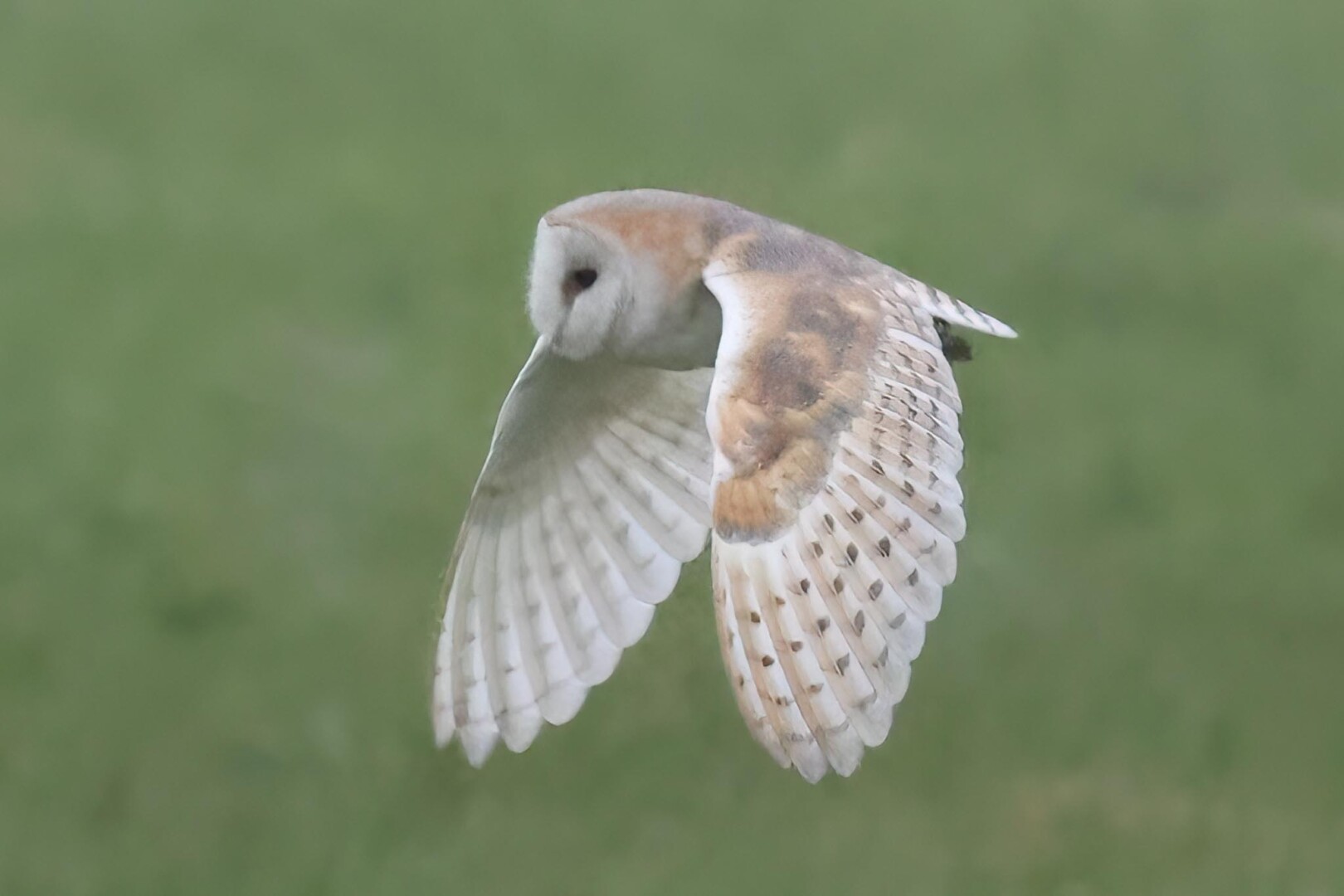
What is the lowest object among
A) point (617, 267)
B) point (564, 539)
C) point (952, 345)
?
point (564, 539)

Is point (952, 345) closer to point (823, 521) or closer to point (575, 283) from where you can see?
point (575, 283)

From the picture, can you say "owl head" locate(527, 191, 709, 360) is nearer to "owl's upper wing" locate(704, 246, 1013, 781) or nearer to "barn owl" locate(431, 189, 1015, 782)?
"barn owl" locate(431, 189, 1015, 782)

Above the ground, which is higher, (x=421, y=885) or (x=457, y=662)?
(x=457, y=662)

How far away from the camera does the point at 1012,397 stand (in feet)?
8.25

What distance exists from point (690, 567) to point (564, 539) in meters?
0.13

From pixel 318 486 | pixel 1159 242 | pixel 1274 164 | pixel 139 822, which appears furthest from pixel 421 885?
pixel 1274 164

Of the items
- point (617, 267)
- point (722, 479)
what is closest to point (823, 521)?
point (722, 479)

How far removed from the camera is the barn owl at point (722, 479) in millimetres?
1032

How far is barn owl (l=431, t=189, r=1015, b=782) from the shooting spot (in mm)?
1032

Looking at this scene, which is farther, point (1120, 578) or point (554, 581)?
point (1120, 578)

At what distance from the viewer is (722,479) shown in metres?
1.06

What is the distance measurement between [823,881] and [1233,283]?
4.45ft

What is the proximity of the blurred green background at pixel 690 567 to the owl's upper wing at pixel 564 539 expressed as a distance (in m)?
0.06

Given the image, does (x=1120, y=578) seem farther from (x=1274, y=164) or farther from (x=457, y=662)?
(x=457, y=662)
